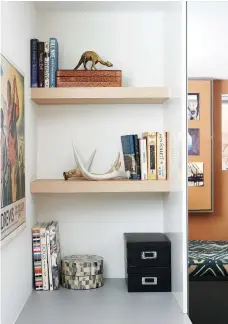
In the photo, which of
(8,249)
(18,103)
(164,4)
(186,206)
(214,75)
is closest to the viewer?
(8,249)

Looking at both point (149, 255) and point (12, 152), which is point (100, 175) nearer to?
point (149, 255)

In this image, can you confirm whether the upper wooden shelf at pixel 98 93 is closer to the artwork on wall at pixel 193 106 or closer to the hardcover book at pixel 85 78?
the hardcover book at pixel 85 78

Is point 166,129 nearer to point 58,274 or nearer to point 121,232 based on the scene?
point 121,232

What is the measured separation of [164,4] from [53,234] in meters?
1.37

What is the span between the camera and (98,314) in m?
2.17

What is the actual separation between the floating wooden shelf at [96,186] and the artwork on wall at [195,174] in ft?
0.53

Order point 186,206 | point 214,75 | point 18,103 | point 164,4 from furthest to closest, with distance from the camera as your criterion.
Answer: point 164,4, point 214,75, point 186,206, point 18,103

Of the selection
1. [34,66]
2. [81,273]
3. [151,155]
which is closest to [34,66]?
[34,66]

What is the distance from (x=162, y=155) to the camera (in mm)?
2537

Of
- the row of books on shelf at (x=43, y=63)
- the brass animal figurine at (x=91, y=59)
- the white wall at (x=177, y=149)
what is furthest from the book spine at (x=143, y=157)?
the row of books on shelf at (x=43, y=63)

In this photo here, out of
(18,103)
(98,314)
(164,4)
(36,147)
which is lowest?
(98,314)

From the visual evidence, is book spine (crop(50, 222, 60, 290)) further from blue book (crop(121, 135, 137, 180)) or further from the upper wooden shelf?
the upper wooden shelf

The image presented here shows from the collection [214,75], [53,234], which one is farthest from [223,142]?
[53,234]

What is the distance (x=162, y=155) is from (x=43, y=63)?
79 cm
